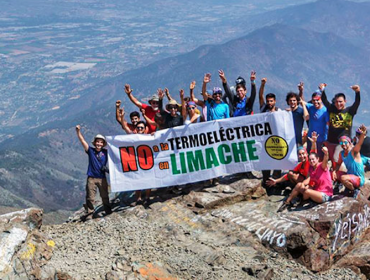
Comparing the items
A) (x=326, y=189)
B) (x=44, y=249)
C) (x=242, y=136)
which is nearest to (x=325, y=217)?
(x=326, y=189)

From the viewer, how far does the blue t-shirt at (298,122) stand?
15.2 m

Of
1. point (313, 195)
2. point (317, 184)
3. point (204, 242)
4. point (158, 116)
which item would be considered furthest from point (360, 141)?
point (158, 116)

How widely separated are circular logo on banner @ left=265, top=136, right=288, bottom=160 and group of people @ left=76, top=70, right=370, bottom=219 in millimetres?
491

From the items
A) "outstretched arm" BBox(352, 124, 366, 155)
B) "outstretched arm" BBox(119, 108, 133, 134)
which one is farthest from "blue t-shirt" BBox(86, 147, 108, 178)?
"outstretched arm" BBox(352, 124, 366, 155)

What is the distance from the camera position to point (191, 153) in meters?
15.6

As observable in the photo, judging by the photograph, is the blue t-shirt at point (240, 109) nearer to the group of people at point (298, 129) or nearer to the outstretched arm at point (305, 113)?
the group of people at point (298, 129)

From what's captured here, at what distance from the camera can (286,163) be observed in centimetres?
1518

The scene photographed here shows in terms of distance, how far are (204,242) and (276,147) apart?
4.65 metres

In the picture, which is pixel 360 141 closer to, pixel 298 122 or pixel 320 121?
pixel 320 121

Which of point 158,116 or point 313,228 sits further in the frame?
point 158,116

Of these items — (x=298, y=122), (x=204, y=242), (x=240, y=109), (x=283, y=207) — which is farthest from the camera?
(x=240, y=109)

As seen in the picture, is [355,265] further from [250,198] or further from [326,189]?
[250,198]

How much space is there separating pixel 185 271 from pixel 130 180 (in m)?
5.24

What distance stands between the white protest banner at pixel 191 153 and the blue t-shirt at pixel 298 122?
79 cm
